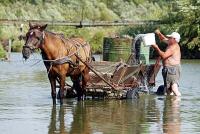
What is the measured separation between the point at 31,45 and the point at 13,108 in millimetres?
1513

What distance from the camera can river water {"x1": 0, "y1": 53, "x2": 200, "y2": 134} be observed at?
13.9m

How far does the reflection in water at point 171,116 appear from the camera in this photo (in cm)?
1396

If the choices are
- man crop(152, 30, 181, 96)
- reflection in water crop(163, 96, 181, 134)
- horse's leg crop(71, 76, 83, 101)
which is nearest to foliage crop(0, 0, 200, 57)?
man crop(152, 30, 181, 96)

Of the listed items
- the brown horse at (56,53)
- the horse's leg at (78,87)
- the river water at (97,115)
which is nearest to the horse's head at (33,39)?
the brown horse at (56,53)

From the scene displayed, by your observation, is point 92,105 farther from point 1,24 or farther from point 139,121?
point 1,24

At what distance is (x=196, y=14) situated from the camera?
57.8 metres

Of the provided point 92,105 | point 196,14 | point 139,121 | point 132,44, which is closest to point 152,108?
point 92,105

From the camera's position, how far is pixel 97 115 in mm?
16219

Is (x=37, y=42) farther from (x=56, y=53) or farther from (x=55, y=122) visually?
(x=55, y=122)

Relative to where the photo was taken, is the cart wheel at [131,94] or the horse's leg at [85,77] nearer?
the horse's leg at [85,77]

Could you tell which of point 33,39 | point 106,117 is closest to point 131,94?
point 33,39

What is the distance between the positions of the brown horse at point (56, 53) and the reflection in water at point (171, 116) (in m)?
2.37

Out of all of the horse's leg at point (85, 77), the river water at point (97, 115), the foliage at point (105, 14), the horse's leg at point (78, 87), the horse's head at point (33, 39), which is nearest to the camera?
the river water at point (97, 115)

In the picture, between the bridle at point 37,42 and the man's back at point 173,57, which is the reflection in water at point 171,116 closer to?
the man's back at point 173,57
